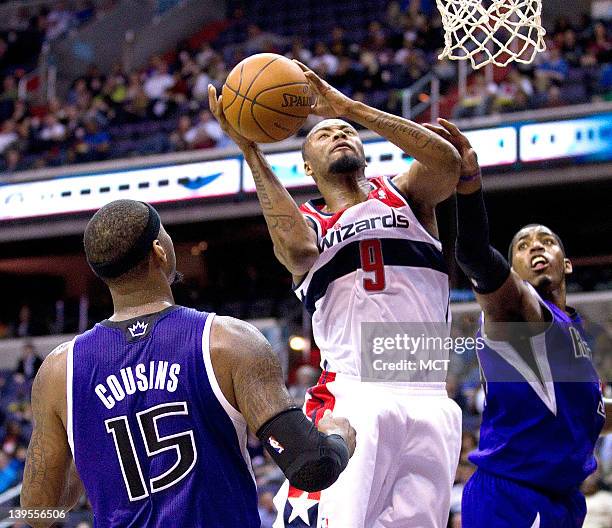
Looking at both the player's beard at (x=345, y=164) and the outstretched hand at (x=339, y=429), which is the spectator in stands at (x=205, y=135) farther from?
the outstretched hand at (x=339, y=429)

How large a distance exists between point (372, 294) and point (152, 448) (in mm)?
1706

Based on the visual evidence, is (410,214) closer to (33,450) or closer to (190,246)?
(33,450)

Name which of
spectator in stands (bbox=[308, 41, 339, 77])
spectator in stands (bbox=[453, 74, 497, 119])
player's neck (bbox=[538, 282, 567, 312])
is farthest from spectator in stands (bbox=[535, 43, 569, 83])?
player's neck (bbox=[538, 282, 567, 312])

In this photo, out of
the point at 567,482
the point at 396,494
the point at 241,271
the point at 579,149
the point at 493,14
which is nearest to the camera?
the point at 396,494

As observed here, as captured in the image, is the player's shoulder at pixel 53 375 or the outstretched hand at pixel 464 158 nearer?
the player's shoulder at pixel 53 375

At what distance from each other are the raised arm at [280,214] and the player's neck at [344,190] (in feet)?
0.96

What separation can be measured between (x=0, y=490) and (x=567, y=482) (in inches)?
323

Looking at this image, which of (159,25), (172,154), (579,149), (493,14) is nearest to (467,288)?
(579,149)

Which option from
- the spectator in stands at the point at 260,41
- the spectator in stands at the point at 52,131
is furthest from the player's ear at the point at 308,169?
the spectator in stands at the point at 260,41

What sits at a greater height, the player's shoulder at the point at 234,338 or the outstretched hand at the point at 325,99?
the outstretched hand at the point at 325,99

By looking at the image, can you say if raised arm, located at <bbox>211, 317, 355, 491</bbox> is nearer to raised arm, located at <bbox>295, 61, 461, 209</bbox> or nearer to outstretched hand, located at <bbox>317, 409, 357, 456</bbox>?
outstretched hand, located at <bbox>317, 409, 357, 456</bbox>

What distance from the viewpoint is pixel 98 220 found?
297 cm

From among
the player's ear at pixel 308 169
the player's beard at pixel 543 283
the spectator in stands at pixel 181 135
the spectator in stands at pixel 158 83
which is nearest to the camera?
the player's ear at pixel 308 169

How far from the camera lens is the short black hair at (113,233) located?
295 centimetres
